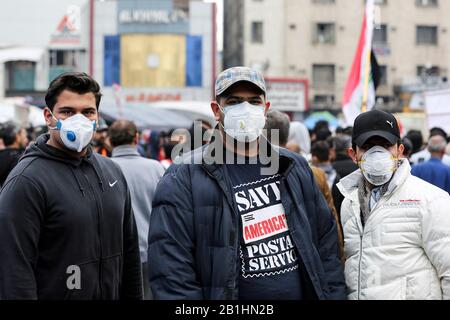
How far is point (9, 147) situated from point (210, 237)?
5.60 m

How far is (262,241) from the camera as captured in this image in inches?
148

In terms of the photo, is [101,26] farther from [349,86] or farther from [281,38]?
[349,86]

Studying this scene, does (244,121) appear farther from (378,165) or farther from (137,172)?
(137,172)

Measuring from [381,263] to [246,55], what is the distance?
4757 cm

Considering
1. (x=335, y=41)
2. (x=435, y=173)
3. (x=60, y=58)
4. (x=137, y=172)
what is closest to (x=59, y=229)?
(x=137, y=172)

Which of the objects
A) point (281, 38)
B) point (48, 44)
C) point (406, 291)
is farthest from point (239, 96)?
point (48, 44)

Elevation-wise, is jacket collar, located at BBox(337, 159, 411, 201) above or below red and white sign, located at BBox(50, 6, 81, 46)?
below

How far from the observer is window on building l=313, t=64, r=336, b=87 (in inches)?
1998

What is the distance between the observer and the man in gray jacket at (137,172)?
6.95 m

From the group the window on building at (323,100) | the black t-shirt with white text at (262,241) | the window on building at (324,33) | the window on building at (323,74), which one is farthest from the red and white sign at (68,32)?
the black t-shirt with white text at (262,241)

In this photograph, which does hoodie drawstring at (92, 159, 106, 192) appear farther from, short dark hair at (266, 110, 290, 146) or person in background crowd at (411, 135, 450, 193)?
person in background crowd at (411, 135, 450, 193)

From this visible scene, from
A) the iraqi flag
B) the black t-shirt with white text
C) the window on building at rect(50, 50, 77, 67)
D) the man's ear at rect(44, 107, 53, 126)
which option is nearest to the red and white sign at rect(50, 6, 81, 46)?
the window on building at rect(50, 50, 77, 67)

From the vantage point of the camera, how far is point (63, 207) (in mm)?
3789

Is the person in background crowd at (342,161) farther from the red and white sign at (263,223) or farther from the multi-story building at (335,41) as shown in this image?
the multi-story building at (335,41)
